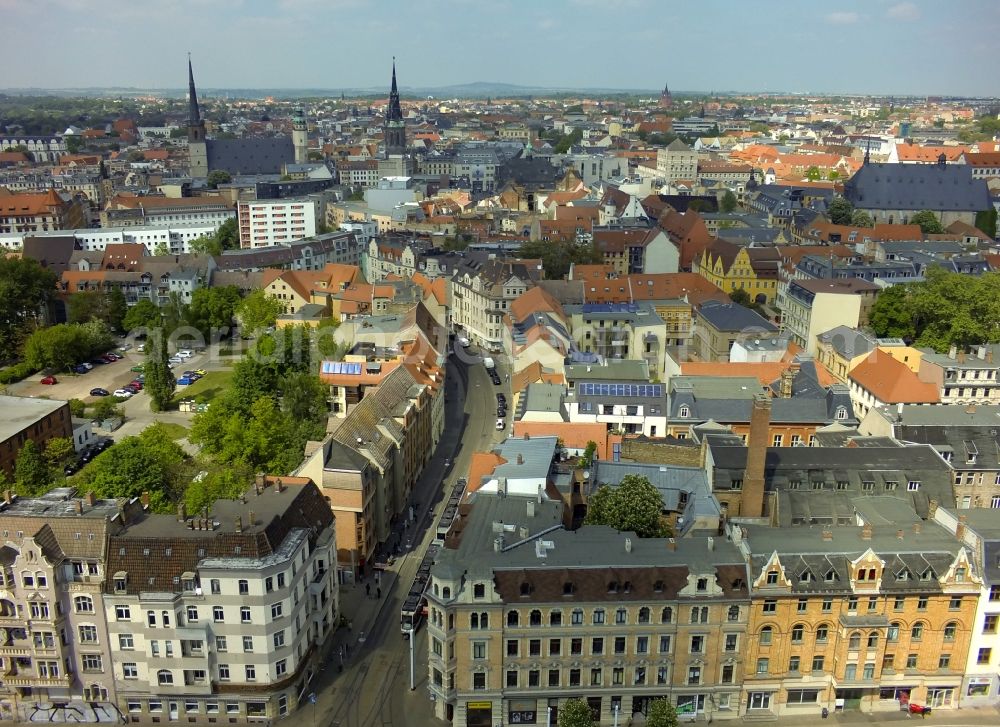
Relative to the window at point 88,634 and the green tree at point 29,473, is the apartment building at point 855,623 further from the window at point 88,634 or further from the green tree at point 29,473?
the green tree at point 29,473

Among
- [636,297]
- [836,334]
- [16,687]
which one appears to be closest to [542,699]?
[16,687]

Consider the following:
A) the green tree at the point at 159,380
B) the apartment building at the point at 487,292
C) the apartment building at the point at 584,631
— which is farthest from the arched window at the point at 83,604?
the apartment building at the point at 487,292

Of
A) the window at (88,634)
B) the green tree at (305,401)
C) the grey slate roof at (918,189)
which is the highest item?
the grey slate roof at (918,189)

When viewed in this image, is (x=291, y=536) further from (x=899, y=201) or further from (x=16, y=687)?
(x=899, y=201)

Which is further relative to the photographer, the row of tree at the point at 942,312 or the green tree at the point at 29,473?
the row of tree at the point at 942,312

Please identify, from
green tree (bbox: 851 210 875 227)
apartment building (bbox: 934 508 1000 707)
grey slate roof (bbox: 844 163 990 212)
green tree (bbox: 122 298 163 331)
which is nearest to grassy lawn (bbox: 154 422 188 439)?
green tree (bbox: 122 298 163 331)

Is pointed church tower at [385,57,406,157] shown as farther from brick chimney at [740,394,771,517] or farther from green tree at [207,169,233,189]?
brick chimney at [740,394,771,517]

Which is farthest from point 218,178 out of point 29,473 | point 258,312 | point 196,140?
point 29,473
